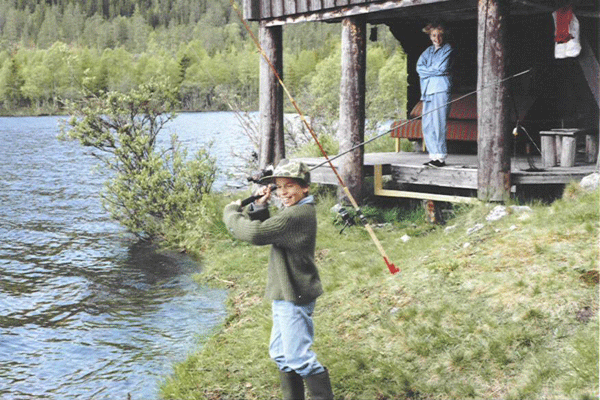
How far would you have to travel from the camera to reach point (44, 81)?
4353 inches

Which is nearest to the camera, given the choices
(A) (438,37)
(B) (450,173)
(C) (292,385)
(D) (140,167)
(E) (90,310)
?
(C) (292,385)

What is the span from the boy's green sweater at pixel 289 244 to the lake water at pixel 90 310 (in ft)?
7.71

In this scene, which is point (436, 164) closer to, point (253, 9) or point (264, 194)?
point (253, 9)

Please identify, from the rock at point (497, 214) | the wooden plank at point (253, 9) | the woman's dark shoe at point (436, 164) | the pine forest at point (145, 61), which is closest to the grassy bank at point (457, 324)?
the rock at point (497, 214)

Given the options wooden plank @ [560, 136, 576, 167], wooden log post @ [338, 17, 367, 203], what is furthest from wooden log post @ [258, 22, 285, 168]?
wooden plank @ [560, 136, 576, 167]

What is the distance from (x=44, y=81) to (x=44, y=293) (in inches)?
4192

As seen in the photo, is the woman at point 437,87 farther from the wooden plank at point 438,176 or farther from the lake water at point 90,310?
the lake water at point 90,310

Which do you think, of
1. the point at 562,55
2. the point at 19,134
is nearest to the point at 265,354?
the point at 562,55

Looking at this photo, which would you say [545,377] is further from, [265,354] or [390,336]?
[265,354]

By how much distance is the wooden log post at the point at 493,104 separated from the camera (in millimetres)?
10258

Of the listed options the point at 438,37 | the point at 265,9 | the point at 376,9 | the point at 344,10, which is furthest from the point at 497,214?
the point at 265,9

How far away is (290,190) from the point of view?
5.58m

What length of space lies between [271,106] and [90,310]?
5.49 m

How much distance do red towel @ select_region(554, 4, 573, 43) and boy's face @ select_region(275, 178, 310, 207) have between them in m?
6.53
